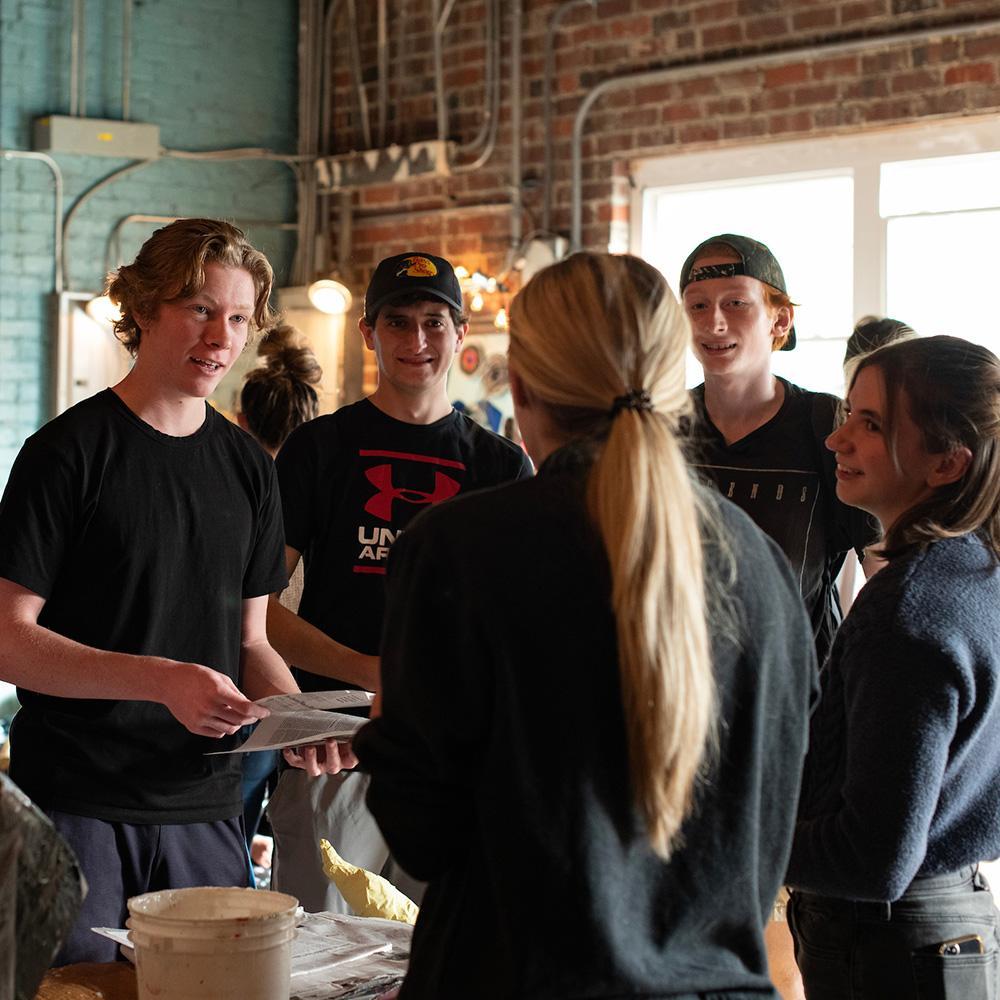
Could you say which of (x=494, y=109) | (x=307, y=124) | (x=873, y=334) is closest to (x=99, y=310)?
(x=307, y=124)

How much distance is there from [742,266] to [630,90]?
3.23 meters

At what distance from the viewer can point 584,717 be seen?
3.96ft

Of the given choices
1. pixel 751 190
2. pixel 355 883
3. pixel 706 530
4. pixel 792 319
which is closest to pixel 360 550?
pixel 355 883

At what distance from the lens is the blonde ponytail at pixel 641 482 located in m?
1.19

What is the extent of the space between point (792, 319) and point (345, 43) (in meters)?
4.51

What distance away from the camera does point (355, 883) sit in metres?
1.99

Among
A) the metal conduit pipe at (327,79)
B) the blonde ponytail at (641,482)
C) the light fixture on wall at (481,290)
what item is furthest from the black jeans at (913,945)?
the metal conduit pipe at (327,79)

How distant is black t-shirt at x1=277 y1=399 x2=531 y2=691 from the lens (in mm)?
2750

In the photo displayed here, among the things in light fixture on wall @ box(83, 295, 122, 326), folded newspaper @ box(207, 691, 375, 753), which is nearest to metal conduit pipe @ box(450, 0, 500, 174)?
light fixture on wall @ box(83, 295, 122, 326)

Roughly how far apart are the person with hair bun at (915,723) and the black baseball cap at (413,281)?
118 cm

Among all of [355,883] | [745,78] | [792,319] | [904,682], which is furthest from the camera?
[745,78]

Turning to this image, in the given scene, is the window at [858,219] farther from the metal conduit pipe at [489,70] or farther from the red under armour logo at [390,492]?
the red under armour logo at [390,492]

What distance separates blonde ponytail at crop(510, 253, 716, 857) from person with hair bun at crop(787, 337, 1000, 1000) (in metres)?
0.47

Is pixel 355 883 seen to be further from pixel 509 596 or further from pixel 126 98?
pixel 126 98
